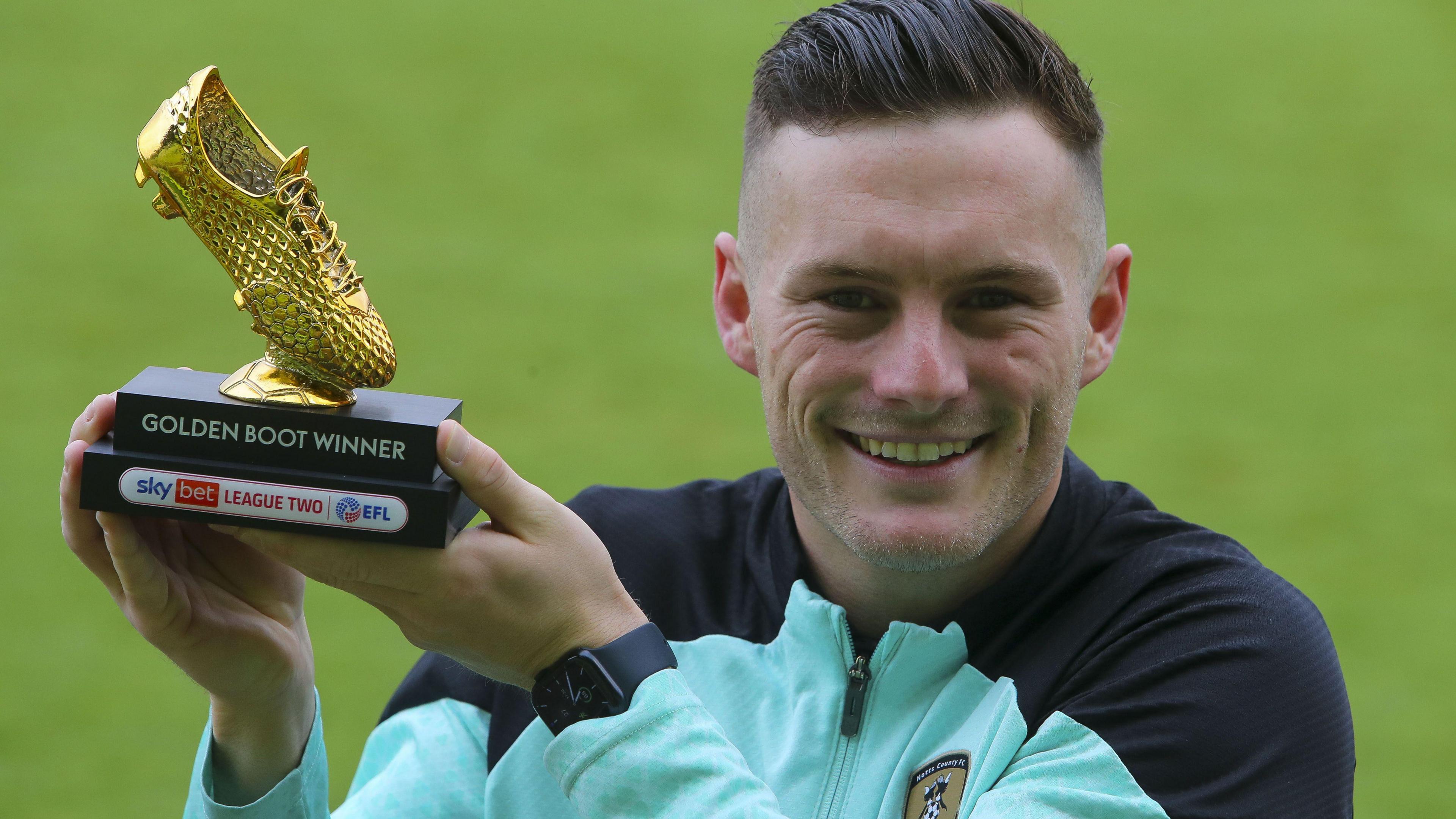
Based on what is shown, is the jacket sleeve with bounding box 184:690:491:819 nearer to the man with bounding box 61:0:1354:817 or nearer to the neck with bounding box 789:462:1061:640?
the man with bounding box 61:0:1354:817

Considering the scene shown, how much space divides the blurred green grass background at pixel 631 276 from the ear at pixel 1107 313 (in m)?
3.51

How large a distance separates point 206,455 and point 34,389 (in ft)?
18.8

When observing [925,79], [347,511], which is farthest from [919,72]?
[347,511]

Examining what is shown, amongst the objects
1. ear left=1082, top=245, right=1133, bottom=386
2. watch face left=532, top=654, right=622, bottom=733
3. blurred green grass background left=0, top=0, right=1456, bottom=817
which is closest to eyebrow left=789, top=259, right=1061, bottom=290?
ear left=1082, top=245, right=1133, bottom=386

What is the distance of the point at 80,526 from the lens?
1.71m

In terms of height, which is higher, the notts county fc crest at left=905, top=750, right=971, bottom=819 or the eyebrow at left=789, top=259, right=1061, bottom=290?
the eyebrow at left=789, top=259, right=1061, bottom=290

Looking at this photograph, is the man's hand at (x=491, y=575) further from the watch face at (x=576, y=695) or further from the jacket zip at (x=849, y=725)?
the jacket zip at (x=849, y=725)

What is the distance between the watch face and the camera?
1602 millimetres

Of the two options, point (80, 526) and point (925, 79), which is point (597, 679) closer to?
point (80, 526)

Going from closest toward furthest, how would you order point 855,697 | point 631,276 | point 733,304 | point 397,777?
point 855,697 → point 397,777 → point 733,304 → point 631,276

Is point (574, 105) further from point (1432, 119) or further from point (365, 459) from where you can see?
point (365, 459)

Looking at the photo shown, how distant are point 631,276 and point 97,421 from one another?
244 inches

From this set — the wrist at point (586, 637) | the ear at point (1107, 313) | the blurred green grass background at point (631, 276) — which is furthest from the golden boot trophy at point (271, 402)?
the blurred green grass background at point (631, 276)

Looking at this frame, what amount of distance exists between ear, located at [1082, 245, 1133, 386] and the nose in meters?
0.31
